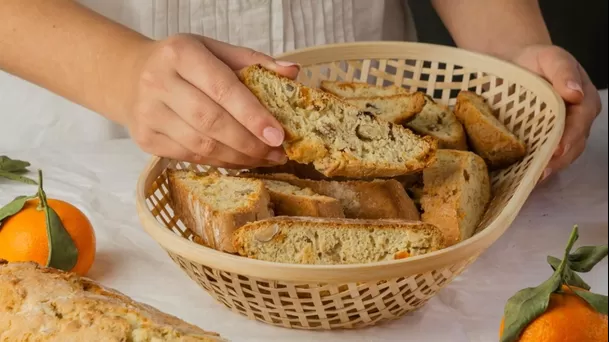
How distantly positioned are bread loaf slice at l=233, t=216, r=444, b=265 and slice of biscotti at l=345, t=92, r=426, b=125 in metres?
0.32

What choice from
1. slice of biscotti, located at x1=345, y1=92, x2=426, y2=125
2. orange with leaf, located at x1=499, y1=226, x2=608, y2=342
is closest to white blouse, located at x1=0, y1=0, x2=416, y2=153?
slice of biscotti, located at x1=345, y1=92, x2=426, y2=125

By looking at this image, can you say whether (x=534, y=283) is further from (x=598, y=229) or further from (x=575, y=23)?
(x=575, y=23)

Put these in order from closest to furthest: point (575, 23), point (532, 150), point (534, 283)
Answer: point (534, 283) → point (532, 150) → point (575, 23)

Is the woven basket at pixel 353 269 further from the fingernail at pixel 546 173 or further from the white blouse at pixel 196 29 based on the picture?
the white blouse at pixel 196 29

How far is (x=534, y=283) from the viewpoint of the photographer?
4.06 ft

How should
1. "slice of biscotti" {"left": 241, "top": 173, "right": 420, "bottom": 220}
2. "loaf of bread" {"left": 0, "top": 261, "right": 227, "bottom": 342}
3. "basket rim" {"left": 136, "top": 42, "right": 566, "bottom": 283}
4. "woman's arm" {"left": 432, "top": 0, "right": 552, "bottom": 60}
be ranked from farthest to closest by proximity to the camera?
"woman's arm" {"left": 432, "top": 0, "right": 552, "bottom": 60}
"slice of biscotti" {"left": 241, "top": 173, "right": 420, "bottom": 220}
"basket rim" {"left": 136, "top": 42, "right": 566, "bottom": 283}
"loaf of bread" {"left": 0, "top": 261, "right": 227, "bottom": 342}

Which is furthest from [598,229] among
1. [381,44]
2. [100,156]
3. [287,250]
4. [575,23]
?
[575,23]

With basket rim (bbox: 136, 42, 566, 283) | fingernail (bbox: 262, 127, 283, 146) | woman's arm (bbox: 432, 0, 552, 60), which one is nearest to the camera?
basket rim (bbox: 136, 42, 566, 283)

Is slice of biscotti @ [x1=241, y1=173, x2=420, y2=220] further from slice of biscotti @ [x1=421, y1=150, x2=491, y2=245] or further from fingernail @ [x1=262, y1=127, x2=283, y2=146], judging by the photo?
fingernail @ [x1=262, y1=127, x2=283, y2=146]

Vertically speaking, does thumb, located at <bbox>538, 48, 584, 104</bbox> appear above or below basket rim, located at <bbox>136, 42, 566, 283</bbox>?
above

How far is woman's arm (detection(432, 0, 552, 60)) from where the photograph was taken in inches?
63.5

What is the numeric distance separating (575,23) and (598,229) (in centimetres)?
180

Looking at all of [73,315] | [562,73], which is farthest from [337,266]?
[562,73]

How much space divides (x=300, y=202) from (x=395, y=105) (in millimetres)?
315
